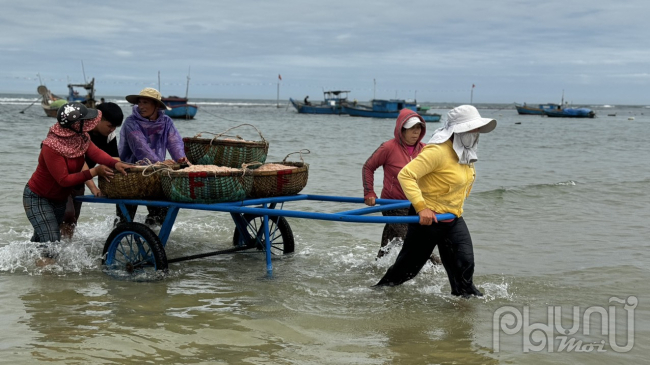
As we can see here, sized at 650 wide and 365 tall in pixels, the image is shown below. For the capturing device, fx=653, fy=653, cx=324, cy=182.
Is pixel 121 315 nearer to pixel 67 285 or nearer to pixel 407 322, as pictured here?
pixel 67 285

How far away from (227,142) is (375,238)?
2659mm

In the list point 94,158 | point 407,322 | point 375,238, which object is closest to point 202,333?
point 407,322

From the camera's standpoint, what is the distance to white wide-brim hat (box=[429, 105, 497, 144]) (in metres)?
3.93

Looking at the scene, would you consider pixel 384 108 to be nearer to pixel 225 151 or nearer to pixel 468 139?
pixel 225 151

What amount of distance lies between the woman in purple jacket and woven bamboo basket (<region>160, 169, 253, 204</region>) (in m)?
0.84

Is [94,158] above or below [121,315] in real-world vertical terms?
above

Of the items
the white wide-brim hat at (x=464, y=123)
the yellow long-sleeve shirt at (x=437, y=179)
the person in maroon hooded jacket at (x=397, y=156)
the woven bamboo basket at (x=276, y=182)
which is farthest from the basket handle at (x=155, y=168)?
the white wide-brim hat at (x=464, y=123)

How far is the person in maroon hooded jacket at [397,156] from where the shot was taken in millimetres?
5121

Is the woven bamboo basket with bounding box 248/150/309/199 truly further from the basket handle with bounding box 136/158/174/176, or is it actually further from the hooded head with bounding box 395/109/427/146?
the hooded head with bounding box 395/109/427/146

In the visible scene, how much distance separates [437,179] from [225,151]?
219 centimetres

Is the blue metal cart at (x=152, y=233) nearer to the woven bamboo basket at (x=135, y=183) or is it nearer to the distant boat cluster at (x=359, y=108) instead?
the woven bamboo basket at (x=135, y=183)

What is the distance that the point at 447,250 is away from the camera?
4.37 metres

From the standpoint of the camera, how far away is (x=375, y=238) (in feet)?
25.0

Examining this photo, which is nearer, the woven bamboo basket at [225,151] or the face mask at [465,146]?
the face mask at [465,146]
